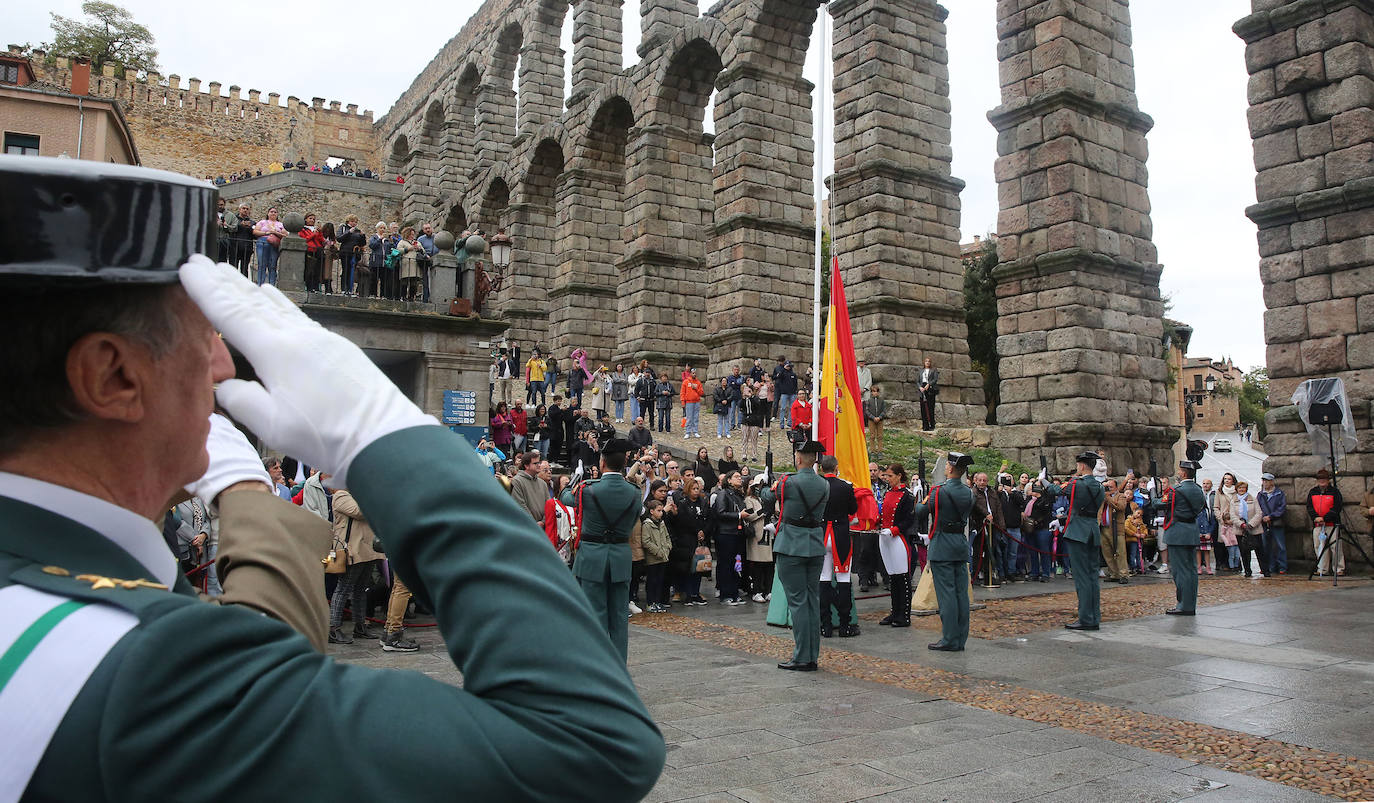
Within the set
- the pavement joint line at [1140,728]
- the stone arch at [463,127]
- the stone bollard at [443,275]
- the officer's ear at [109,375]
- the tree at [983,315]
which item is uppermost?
the stone arch at [463,127]

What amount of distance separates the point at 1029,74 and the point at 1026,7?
1.08 meters

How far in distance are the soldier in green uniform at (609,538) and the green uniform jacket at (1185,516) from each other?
5963 mm

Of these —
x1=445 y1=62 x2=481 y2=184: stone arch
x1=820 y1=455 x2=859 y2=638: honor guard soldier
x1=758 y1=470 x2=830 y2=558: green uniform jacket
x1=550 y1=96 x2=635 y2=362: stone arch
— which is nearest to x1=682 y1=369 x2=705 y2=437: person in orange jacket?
x1=550 y1=96 x2=635 y2=362: stone arch

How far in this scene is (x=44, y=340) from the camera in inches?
34.3

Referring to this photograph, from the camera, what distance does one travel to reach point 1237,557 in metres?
14.5

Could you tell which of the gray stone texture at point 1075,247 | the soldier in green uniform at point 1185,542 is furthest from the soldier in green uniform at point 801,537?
the gray stone texture at point 1075,247

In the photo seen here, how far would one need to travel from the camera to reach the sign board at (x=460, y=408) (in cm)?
1388

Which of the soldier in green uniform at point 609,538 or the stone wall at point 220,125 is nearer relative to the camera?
the soldier in green uniform at point 609,538

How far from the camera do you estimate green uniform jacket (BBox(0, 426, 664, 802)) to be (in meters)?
0.74

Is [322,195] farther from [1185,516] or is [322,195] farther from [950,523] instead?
[1185,516]

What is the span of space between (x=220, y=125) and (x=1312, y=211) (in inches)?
2219

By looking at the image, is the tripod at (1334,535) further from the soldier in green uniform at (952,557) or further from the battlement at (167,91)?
the battlement at (167,91)

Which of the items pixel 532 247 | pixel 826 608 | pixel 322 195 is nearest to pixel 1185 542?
pixel 826 608

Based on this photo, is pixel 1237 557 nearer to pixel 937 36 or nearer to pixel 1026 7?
pixel 1026 7
